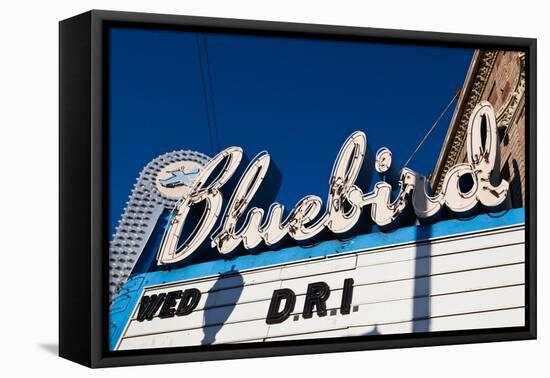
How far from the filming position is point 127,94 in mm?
10461

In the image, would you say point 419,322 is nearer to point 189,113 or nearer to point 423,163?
point 423,163

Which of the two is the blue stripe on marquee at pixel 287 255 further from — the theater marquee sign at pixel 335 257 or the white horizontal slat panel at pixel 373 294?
the white horizontal slat panel at pixel 373 294

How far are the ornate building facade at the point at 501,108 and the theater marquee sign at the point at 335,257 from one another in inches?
3.4

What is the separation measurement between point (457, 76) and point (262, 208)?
7.32ft

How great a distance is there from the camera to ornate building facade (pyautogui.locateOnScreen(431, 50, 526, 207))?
39.2 feet

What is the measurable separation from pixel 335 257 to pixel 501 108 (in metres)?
2.20

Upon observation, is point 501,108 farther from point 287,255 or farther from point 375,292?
point 287,255

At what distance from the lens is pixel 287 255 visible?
→ 443 inches

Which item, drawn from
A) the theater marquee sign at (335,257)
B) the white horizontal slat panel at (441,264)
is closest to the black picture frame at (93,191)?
the theater marquee sign at (335,257)

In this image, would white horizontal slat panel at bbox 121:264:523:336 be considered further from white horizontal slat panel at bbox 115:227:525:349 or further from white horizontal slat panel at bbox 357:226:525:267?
white horizontal slat panel at bbox 357:226:525:267

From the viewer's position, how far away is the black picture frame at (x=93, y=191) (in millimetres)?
10328

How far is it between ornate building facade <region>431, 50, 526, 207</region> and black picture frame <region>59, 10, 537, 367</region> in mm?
710

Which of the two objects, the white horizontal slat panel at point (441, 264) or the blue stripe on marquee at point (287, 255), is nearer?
the blue stripe on marquee at point (287, 255)

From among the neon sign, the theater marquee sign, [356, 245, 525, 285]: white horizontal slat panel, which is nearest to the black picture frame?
the theater marquee sign
